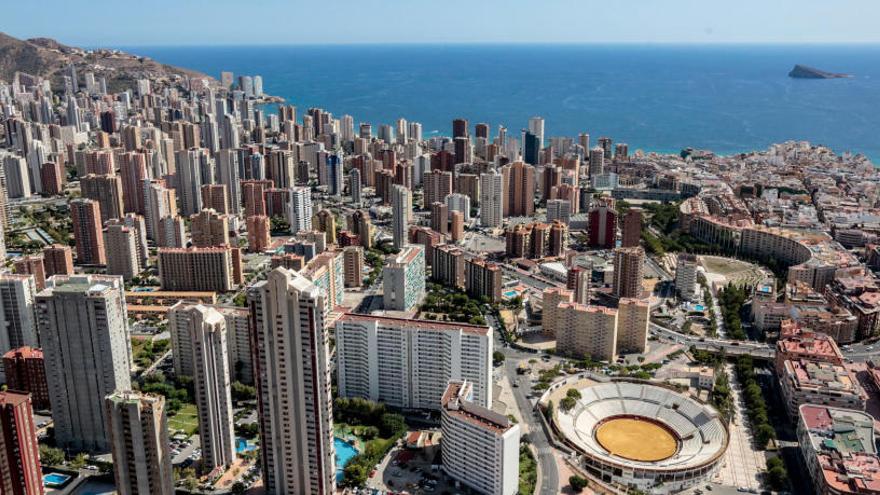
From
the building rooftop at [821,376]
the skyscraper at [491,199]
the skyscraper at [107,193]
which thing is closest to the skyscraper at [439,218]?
the skyscraper at [491,199]

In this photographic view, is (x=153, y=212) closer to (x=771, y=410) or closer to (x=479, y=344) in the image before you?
(x=479, y=344)

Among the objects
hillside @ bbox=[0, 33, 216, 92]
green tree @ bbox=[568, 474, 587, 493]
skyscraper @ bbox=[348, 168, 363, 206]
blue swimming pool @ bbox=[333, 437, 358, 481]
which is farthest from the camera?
hillside @ bbox=[0, 33, 216, 92]

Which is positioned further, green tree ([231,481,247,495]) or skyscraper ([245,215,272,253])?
skyscraper ([245,215,272,253])

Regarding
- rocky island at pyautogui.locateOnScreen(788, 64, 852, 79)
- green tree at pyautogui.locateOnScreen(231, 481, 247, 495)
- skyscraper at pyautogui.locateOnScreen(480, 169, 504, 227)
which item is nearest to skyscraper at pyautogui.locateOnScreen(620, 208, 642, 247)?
skyscraper at pyautogui.locateOnScreen(480, 169, 504, 227)

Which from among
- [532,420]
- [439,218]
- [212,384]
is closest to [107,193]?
[439,218]

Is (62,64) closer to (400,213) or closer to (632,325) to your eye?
(400,213)

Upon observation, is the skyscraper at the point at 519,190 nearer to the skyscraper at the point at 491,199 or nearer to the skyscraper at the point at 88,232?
the skyscraper at the point at 491,199

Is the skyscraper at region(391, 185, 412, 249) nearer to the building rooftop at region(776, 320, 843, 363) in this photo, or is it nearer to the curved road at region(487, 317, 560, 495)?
the curved road at region(487, 317, 560, 495)
